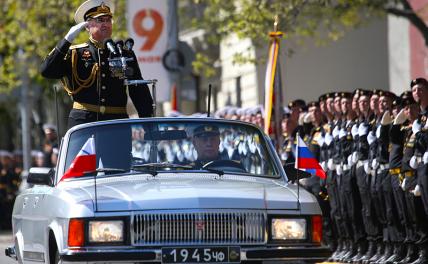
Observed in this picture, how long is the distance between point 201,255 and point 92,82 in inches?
142

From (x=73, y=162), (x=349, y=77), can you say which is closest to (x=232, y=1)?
(x=349, y=77)

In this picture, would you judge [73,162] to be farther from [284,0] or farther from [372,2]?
[372,2]

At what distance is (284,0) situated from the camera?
23.7 metres

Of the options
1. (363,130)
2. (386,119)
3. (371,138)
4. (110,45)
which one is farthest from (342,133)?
(110,45)

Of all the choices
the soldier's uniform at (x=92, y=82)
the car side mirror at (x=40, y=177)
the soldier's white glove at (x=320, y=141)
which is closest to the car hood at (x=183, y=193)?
the car side mirror at (x=40, y=177)

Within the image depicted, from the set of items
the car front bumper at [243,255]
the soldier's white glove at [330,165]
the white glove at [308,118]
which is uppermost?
the white glove at [308,118]

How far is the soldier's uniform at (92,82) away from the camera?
1234cm

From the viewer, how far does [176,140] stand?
437 inches

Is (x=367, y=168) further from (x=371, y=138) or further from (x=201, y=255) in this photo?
(x=201, y=255)

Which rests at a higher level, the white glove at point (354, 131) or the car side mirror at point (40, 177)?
the white glove at point (354, 131)

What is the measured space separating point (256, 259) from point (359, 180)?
7.44 meters

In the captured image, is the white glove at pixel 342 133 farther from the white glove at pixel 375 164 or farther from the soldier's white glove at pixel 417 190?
the soldier's white glove at pixel 417 190

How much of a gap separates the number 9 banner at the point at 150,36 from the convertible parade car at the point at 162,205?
14012 millimetres

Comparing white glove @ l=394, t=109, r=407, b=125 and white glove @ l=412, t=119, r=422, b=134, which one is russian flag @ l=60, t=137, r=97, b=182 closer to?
white glove @ l=412, t=119, r=422, b=134
